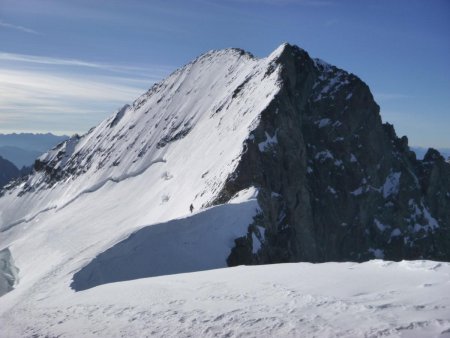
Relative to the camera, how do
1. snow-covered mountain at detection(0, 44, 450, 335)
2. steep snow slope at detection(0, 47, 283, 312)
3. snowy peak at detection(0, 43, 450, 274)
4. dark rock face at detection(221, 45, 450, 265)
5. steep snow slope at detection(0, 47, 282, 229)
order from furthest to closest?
dark rock face at detection(221, 45, 450, 265) < steep snow slope at detection(0, 47, 282, 229) < snowy peak at detection(0, 43, 450, 274) < steep snow slope at detection(0, 47, 283, 312) < snow-covered mountain at detection(0, 44, 450, 335)

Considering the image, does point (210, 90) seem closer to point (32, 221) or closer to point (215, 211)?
point (32, 221)

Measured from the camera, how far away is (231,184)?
113 feet

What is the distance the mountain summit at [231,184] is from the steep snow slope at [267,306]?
19.8ft

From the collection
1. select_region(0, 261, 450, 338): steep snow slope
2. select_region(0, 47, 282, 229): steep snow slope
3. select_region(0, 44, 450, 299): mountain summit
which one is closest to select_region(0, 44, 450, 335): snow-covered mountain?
select_region(0, 44, 450, 299): mountain summit

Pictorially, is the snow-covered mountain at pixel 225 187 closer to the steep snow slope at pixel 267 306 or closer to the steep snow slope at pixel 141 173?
the steep snow slope at pixel 141 173

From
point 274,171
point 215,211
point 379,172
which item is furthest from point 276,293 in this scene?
point 379,172

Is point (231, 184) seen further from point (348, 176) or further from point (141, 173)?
point (348, 176)

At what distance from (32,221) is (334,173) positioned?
44426 millimetres

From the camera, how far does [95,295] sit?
16750 millimetres

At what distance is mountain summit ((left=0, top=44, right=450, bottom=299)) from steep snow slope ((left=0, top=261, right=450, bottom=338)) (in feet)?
19.8

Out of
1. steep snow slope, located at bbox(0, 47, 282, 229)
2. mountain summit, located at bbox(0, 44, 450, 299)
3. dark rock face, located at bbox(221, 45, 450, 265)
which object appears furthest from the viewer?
dark rock face, located at bbox(221, 45, 450, 265)

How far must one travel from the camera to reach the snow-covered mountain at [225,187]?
2470 centimetres

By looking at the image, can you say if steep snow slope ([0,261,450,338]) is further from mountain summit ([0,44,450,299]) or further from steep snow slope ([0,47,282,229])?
steep snow slope ([0,47,282,229])

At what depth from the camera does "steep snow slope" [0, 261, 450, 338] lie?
1021 cm
